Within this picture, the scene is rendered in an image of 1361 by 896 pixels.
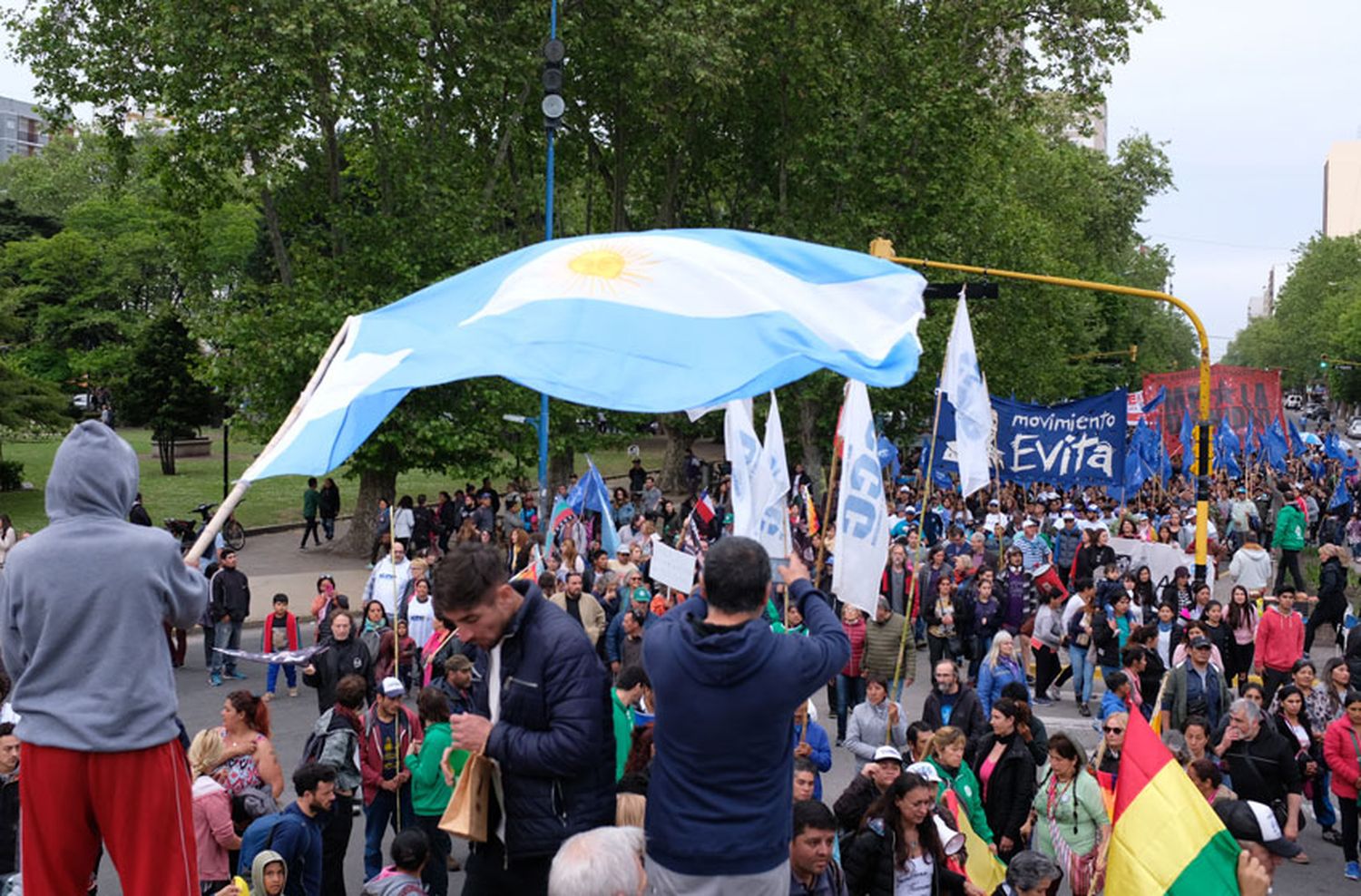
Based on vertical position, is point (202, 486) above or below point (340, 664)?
above

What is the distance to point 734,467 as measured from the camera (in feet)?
37.5

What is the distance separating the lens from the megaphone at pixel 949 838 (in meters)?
6.68

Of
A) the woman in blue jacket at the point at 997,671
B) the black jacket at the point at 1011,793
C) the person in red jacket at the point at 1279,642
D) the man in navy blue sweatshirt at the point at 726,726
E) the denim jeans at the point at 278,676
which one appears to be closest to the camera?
the man in navy blue sweatshirt at the point at 726,726

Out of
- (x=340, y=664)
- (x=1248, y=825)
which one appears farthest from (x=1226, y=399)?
(x=1248, y=825)

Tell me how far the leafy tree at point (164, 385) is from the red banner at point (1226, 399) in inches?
971

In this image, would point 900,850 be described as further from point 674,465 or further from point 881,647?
point 674,465

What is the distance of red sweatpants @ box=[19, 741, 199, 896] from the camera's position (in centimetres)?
351

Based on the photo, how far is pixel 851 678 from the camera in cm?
1312

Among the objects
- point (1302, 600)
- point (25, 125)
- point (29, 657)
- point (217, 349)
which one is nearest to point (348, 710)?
point (29, 657)

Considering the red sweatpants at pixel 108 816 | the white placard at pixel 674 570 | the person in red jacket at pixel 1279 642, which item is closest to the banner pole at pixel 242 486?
the red sweatpants at pixel 108 816

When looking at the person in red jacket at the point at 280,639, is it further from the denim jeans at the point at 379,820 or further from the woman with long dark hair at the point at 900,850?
the woman with long dark hair at the point at 900,850

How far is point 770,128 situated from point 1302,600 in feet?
66.5

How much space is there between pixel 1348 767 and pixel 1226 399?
23407 mm

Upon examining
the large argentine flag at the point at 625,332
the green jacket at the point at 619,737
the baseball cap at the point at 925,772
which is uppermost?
the large argentine flag at the point at 625,332
